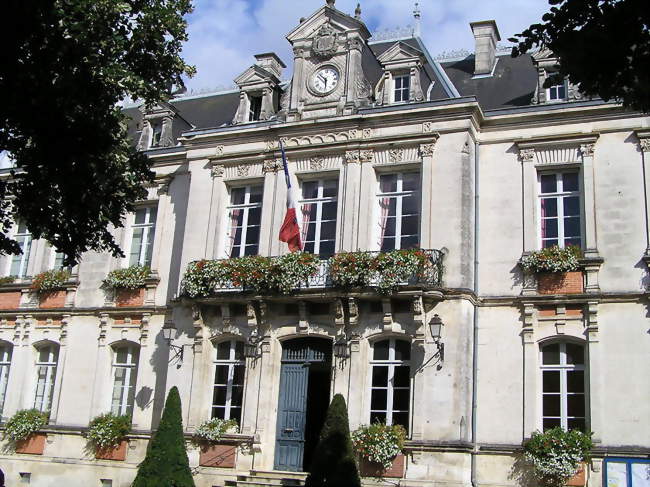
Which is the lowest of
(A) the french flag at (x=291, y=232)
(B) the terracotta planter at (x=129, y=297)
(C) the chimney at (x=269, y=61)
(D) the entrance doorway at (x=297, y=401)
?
(D) the entrance doorway at (x=297, y=401)

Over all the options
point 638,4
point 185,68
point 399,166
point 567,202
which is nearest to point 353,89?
point 399,166

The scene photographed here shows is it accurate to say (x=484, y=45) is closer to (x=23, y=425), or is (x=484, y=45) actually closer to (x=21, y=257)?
(x=21, y=257)

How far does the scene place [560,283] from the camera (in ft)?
51.9

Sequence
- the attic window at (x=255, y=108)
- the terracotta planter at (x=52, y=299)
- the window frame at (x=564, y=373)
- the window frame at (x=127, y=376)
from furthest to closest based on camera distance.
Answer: the terracotta planter at (x=52, y=299), the attic window at (x=255, y=108), the window frame at (x=127, y=376), the window frame at (x=564, y=373)

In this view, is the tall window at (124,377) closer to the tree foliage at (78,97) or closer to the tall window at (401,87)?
the tree foliage at (78,97)

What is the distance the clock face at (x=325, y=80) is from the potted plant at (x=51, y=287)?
7.59m

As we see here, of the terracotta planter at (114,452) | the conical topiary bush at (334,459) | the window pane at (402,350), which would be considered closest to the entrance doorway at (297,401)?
the window pane at (402,350)

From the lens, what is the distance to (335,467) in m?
13.3

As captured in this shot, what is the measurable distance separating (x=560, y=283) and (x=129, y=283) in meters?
9.45

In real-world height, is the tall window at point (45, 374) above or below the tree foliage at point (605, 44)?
below

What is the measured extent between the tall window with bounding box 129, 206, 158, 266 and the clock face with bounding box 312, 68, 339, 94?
5.01m

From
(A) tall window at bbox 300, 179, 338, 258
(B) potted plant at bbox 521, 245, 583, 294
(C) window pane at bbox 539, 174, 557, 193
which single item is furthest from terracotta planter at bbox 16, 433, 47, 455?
(C) window pane at bbox 539, 174, 557, 193

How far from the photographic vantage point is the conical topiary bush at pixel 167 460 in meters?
14.4

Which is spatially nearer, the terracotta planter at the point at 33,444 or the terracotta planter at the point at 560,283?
the terracotta planter at the point at 560,283
